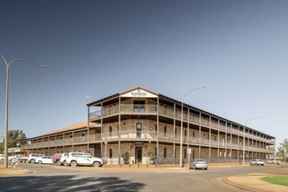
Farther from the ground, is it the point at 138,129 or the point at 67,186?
the point at 138,129

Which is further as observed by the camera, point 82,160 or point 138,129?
point 138,129

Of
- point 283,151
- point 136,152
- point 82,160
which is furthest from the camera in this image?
point 283,151

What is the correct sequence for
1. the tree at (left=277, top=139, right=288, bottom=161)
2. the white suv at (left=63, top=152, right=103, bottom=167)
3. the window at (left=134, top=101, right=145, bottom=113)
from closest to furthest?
the white suv at (left=63, top=152, right=103, bottom=167) < the window at (left=134, top=101, right=145, bottom=113) < the tree at (left=277, top=139, right=288, bottom=161)

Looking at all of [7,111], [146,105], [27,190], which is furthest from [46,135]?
[27,190]

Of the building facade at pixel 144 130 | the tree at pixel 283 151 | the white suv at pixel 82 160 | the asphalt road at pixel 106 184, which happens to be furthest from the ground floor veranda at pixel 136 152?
the tree at pixel 283 151

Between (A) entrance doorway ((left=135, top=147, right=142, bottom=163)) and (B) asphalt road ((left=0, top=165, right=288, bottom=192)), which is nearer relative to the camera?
(B) asphalt road ((left=0, top=165, right=288, bottom=192))

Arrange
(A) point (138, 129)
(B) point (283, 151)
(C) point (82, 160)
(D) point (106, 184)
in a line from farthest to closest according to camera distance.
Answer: (B) point (283, 151)
(A) point (138, 129)
(C) point (82, 160)
(D) point (106, 184)

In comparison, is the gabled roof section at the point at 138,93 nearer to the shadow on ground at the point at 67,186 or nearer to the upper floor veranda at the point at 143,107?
the upper floor veranda at the point at 143,107

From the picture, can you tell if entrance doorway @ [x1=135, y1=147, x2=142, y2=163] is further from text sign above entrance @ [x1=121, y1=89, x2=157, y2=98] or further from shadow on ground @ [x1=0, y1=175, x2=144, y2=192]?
shadow on ground @ [x1=0, y1=175, x2=144, y2=192]

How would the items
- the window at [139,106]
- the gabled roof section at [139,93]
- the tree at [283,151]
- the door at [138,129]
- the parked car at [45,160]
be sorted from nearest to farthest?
the gabled roof section at [139,93]
the door at [138,129]
the window at [139,106]
the parked car at [45,160]
the tree at [283,151]

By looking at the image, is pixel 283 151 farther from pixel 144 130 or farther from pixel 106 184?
pixel 106 184

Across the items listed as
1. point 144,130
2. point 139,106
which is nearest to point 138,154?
point 144,130

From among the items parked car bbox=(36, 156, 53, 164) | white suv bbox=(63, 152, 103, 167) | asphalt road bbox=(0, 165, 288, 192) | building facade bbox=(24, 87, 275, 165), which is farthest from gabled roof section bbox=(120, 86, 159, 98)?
asphalt road bbox=(0, 165, 288, 192)

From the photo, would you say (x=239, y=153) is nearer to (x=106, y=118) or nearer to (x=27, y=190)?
(x=106, y=118)
